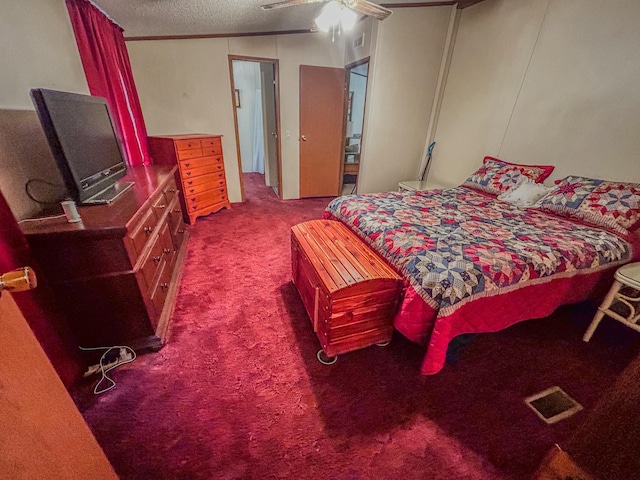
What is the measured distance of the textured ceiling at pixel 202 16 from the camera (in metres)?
2.24

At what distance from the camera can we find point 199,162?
10.4 feet

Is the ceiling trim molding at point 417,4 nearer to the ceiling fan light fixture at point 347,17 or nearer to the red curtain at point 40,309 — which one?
the ceiling fan light fixture at point 347,17

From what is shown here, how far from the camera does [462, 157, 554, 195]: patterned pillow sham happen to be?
7.76 ft

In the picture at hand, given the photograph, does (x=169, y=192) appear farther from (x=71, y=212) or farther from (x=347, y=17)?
(x=347, y=17)

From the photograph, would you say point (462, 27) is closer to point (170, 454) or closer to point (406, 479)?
point (406, 479)

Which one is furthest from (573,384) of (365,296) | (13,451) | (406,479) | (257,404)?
(13,451)

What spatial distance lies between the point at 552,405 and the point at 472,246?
869 mm

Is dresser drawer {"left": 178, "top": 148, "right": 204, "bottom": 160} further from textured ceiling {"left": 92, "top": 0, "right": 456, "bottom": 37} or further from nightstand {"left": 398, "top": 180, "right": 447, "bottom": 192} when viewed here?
nightstand {"left": 398, "top": 180, "right": 447, "bottom": 192}

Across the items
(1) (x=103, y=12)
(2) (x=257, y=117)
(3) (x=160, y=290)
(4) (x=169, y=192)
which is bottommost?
(3) (x=160, y=290)

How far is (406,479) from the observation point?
3.42ft

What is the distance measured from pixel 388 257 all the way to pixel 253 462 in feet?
3.72

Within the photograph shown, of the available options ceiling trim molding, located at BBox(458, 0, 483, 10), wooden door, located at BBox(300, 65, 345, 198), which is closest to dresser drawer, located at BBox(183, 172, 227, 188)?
wooden door, located at BBox(300, 65, 345, 198)

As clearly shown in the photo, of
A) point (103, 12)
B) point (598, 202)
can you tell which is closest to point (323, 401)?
point (598, 202)

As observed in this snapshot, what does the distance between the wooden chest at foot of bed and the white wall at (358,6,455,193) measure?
2.15 metres
